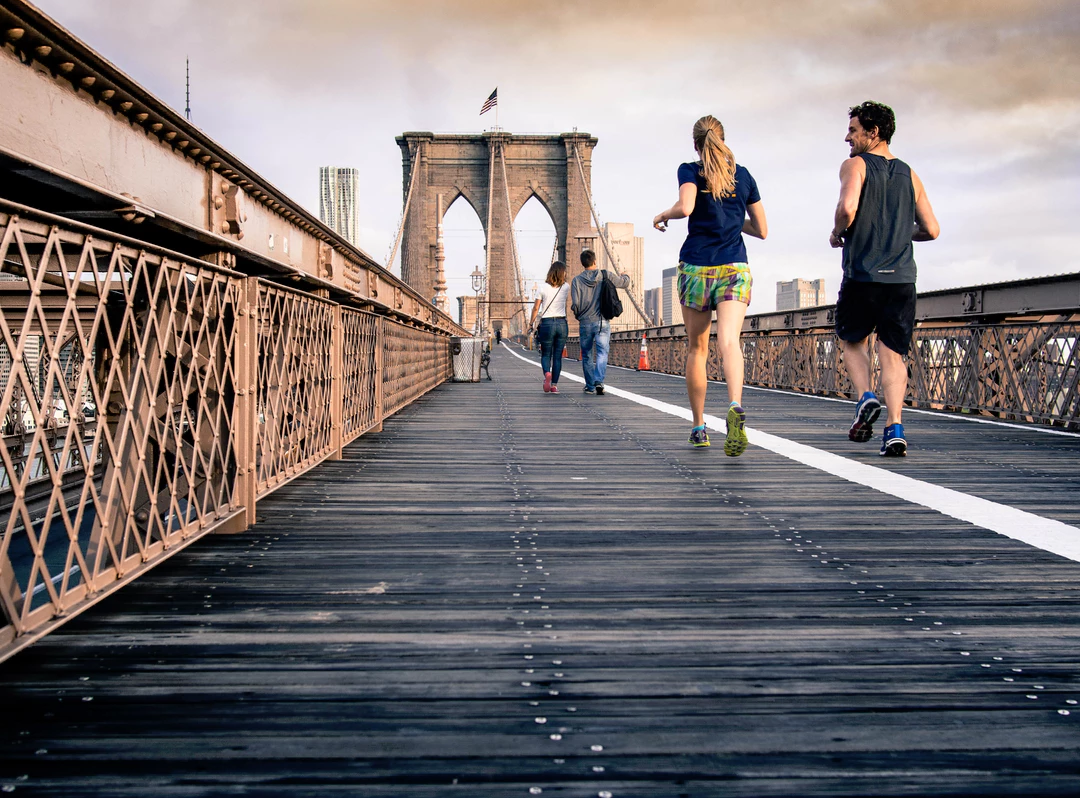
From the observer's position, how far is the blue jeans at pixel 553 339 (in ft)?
32.8

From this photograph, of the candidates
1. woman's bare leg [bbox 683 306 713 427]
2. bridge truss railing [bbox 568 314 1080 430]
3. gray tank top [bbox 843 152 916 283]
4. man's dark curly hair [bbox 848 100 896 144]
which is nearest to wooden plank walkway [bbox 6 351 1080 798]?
gray tank top [bbox 843 152 916 283]

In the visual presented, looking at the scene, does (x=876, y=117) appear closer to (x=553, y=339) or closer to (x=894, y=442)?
(x=894, y=442)

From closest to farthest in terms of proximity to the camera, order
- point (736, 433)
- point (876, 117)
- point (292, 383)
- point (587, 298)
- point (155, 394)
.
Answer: point (155, 394) → point (292, 383) → point (736, 433) → point (876, 117) → point (587, 298)

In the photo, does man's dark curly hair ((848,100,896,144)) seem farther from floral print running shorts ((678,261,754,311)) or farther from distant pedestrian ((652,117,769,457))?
floral print running shorts ((678,261,754,311))

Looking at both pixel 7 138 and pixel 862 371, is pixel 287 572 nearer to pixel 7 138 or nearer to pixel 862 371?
pixel 7 138

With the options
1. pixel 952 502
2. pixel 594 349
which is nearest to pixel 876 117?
pixel 952 502

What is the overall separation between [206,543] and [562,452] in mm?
2409

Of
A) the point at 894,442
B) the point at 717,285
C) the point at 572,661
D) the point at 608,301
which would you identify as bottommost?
the point at 572,661

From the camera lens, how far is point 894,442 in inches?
172

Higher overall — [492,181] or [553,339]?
[492,181]

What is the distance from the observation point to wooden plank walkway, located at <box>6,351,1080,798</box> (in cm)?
126

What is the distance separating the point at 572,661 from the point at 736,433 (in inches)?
111

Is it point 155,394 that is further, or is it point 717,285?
point 717,285

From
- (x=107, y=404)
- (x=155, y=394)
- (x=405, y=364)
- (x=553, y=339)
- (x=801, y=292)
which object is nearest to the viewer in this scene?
(x=107, y=404)
